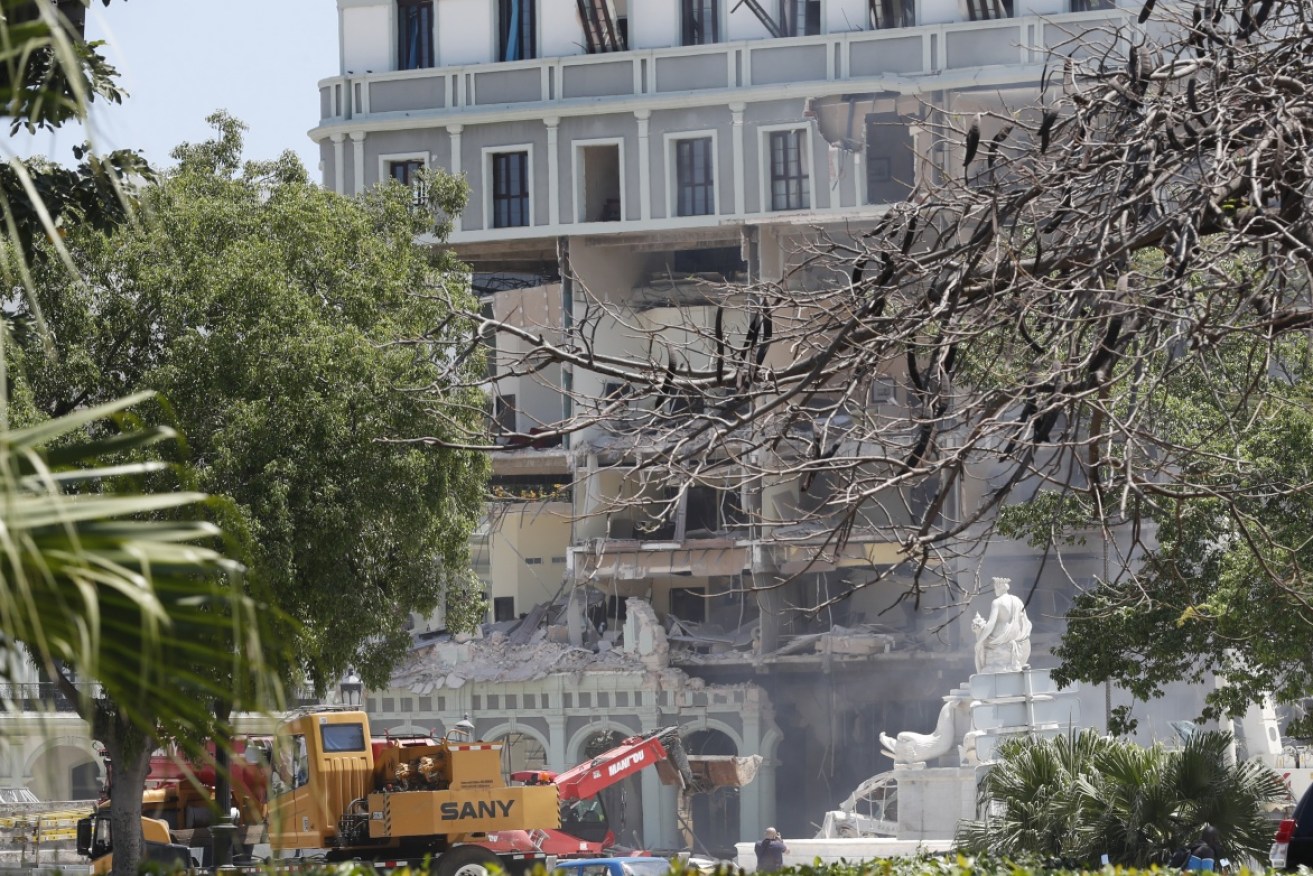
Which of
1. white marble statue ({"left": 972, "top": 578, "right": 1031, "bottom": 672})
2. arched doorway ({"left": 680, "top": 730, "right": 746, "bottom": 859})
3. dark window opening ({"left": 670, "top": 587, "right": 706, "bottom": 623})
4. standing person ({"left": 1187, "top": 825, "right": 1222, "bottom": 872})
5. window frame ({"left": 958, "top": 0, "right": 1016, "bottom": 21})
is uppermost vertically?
window frame ({"left": 958, "top": 0, "right": 1016, "bottom": 21})

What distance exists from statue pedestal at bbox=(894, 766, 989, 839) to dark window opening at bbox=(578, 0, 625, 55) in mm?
35225

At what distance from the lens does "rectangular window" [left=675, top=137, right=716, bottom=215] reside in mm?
60188

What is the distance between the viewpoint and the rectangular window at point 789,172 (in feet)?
192

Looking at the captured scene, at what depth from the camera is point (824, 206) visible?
57.0 m

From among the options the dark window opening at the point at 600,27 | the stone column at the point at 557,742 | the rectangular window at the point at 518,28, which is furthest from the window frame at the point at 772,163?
the stone column at the point at 557,742

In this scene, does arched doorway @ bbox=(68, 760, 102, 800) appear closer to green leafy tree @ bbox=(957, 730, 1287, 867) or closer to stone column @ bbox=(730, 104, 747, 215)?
stone column @ bbox=(730, 104, 747, 215)

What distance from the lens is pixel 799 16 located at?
199 feet

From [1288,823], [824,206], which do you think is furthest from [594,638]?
[1288,823]

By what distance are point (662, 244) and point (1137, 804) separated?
4442 cm

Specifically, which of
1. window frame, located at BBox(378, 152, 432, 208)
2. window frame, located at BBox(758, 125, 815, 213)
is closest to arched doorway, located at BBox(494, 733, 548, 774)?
window frame, located at BBox(758, 125, 815, 213)

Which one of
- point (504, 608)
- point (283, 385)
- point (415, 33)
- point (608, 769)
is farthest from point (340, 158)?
point (283, 385)

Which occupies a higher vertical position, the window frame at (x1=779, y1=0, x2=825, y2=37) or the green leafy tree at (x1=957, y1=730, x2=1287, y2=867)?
the window frame at (x1=779, y1=0, x2=825, y2=37)

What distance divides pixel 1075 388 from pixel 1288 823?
20.3 feet

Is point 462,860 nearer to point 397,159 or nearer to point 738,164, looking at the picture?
point 738,164
